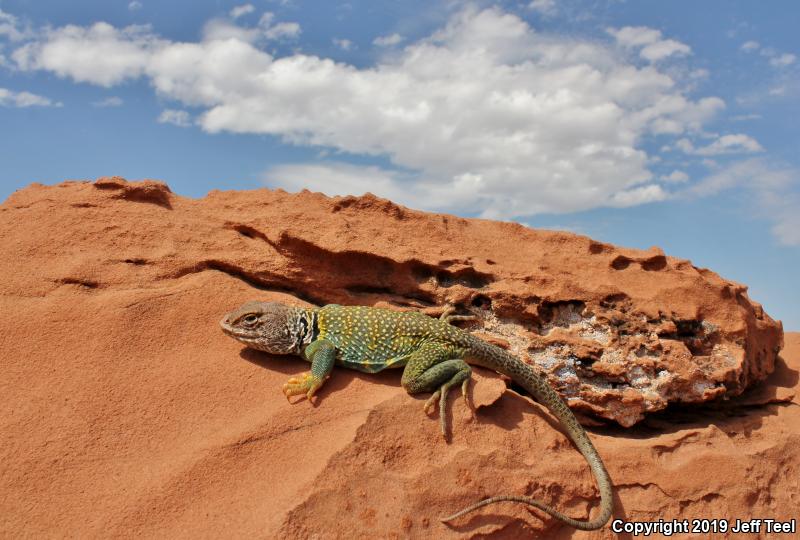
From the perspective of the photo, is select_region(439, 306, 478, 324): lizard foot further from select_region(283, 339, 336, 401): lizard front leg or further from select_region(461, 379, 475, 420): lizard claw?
select_region(283, 339, 336, 401): lizard front leg

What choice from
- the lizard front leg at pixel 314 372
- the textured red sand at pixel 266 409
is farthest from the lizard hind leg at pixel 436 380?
the lizard front leg at pixel 314 372

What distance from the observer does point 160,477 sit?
3.80 metres

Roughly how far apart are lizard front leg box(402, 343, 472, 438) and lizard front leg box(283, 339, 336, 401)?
2.25ft

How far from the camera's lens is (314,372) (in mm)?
4617

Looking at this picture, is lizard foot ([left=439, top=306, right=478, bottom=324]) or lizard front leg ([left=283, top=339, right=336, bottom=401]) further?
lizard foot ([left=439, top=306, right=478, bottom=324])

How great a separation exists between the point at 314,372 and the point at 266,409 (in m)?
0.50

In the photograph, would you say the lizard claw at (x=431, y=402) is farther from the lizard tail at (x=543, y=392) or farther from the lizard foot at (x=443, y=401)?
the lizard tail at (x=543, y=392)

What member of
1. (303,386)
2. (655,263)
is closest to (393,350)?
(303,386)

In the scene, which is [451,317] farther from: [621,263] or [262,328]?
[621,263]

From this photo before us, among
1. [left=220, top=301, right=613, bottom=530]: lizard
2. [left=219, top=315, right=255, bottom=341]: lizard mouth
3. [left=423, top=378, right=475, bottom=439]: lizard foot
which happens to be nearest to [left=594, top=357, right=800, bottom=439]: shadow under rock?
[left=220, top=301, right=613, bottom=530]: lizard

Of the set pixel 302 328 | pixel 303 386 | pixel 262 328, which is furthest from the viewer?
pixel 302 328

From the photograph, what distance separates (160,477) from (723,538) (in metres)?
4.94

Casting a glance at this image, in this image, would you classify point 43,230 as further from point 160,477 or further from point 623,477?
point 623,477

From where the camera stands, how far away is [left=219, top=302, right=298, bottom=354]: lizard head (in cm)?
473
